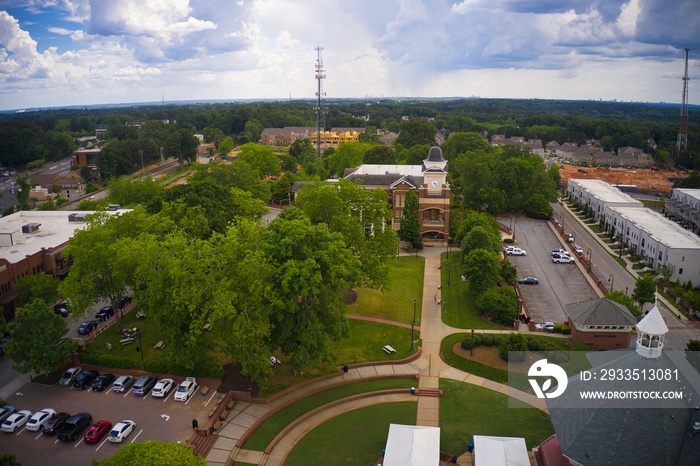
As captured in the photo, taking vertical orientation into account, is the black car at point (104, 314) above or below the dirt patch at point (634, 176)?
below

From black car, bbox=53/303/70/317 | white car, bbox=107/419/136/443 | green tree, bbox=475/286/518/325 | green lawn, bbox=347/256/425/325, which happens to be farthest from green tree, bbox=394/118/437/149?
white car, bbox=107/419/136/443

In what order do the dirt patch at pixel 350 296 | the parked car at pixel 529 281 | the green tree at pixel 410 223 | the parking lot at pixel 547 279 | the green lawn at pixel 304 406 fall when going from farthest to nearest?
the green tree at pixel 410 223, the parked car at pixel 529 281, the dirt patch at pixel 350 296, the parking lot at pixel 547 279, the green lawn at pixel 304 406

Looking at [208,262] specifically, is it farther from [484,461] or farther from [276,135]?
[276,135]

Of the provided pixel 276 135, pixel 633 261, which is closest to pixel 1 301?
pixel 633 261

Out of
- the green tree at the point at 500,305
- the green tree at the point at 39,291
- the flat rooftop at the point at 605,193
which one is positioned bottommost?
the green tree at the point at 500,305

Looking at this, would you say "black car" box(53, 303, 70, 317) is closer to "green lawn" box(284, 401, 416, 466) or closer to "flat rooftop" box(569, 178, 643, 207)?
"green lawn" box(284, 401, 416, 466)

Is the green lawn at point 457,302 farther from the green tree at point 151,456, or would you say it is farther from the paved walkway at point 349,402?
the green tree at point 151,456

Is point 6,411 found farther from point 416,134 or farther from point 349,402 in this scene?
point 416,134

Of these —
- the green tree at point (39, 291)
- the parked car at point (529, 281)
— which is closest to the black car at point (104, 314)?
the green tree at point (39, 291)
